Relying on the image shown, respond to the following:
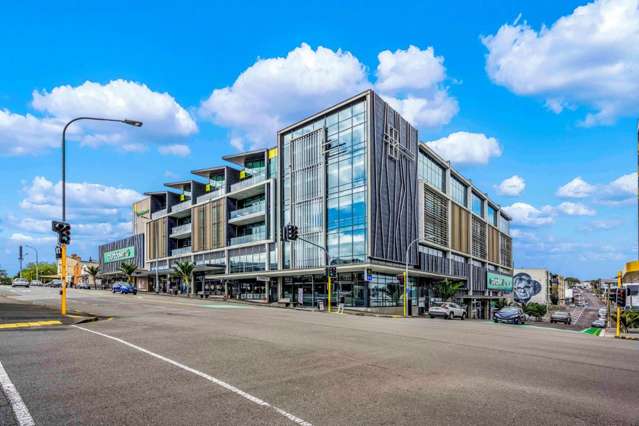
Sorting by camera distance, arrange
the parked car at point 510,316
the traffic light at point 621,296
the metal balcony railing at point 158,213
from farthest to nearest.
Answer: the metal balcony railing at point 158,213 → the parked car at point 510,316 → the traffic light at point 621,296

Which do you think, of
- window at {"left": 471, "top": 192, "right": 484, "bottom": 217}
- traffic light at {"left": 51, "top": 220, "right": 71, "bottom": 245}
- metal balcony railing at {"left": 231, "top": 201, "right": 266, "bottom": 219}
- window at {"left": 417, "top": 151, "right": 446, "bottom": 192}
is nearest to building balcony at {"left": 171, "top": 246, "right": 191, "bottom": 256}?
metal balcony railing at {"left": 231, "top": 201, "right": 266, "bottom": 219}

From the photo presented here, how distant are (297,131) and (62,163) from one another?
3694 cm

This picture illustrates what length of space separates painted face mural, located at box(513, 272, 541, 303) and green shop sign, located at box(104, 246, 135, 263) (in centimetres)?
9140

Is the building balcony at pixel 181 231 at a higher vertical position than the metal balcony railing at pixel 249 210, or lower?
lower

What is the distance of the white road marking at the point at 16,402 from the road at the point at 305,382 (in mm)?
81

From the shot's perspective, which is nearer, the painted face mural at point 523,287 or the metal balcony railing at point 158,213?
the metal balcony railing at point 158,213

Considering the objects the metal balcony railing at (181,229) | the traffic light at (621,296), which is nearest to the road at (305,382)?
the traffic light at (621,296)

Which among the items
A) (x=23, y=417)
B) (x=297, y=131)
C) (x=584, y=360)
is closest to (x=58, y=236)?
(x=23, y=417)

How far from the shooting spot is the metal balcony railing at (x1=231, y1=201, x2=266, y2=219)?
61647 mm

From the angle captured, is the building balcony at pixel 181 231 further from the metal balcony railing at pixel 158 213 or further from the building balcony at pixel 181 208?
the metal balcony railing at pixel 158 213

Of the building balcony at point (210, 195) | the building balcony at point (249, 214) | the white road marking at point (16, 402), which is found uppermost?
the building balcony at point (210, 195)

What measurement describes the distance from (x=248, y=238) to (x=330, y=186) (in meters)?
17.5

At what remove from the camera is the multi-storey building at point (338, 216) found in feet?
157

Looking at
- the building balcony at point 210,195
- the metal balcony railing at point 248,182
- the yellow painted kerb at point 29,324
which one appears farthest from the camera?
the building balcony at point 210,195
